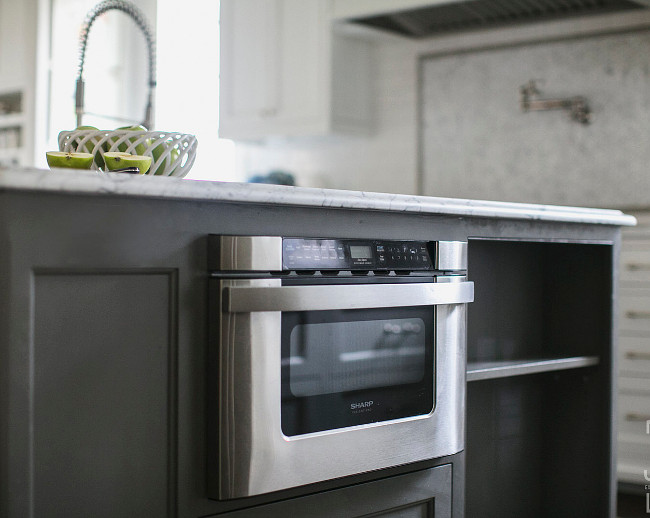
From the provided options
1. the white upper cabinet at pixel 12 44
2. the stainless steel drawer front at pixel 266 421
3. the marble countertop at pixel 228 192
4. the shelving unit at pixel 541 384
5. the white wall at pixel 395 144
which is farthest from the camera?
the white upper cabinet at pixel 12 44

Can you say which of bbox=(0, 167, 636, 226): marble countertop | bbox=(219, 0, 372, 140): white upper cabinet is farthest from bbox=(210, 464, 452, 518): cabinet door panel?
bbox=(219, 0, 372, 140): white upper cabinet

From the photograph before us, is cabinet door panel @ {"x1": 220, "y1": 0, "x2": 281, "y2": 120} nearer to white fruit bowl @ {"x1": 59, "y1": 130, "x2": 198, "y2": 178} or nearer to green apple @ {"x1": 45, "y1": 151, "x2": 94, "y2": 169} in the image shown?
white fruit bowl @ {"x1": 59, "y1": 130, "x2": 198, "y2": 178}

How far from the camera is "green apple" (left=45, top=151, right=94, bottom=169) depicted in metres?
1.36

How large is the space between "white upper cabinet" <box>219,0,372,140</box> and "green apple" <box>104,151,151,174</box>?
8.39 feet

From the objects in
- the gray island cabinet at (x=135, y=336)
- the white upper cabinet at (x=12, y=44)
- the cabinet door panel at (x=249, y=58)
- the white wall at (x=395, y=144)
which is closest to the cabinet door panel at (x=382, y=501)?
the gray island cabinet at (x=135, y=336)

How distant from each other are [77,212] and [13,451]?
0.33m

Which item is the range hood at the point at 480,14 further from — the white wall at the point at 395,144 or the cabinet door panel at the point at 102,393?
the cabinet door panel at the point at 102,393

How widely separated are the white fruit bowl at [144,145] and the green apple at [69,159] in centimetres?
5

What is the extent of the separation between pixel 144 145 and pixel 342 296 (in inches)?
17.0

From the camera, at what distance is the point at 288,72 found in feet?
13.2

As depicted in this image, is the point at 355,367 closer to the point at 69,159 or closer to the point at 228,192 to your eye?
the point at 228,192

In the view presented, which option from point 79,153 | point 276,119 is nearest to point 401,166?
point 276,119

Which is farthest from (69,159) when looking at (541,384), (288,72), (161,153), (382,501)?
(288,72)

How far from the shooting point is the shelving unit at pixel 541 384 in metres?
2.05
